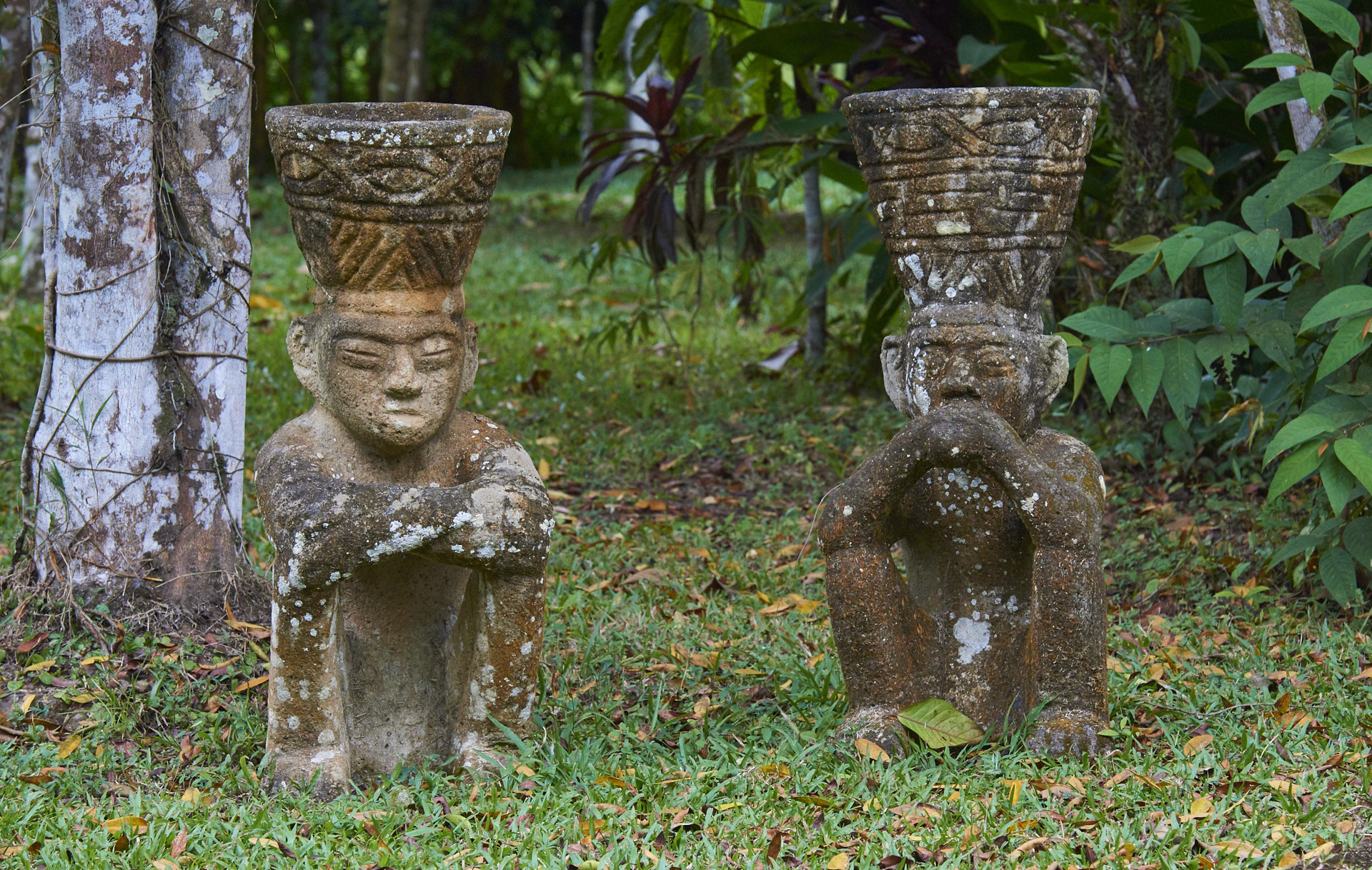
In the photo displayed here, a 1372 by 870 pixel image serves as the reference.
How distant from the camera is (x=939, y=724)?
133 inches

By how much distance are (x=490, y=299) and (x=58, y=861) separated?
286 inches

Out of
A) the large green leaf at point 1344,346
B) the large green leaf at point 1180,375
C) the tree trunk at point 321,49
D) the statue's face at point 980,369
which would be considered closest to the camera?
the statue's face at point 980,369

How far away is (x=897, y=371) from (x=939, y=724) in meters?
0.90

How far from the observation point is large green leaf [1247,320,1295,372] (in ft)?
13.3

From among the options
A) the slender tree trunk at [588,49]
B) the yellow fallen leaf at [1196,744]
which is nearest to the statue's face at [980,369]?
the yellow fallen leaf at [1196,744]

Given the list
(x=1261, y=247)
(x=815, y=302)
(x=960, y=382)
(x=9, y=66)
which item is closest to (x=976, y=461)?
(x=960, y=382)

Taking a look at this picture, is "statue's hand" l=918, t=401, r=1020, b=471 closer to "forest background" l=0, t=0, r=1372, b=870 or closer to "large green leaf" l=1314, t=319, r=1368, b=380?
"forest background" l=0, t=0, r=1372, b=870

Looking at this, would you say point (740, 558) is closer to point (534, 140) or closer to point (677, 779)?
point (677, 779)

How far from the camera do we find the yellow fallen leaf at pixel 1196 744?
3.36 m

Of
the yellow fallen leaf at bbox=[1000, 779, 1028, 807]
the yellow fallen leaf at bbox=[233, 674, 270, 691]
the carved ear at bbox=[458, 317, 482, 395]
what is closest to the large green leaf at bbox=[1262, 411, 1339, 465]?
the yellow fallen leaf at bbox=[1000, 779, 1028, 807]

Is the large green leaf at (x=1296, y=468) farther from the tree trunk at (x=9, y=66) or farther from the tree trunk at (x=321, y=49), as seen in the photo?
the tree trunk at (x=321, y=49)

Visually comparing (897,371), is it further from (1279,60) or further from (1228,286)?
(1279,60)

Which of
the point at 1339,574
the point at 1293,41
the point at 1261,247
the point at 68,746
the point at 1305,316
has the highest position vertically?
the point at 1293,41

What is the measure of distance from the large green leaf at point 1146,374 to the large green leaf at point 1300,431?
35 centimetres
